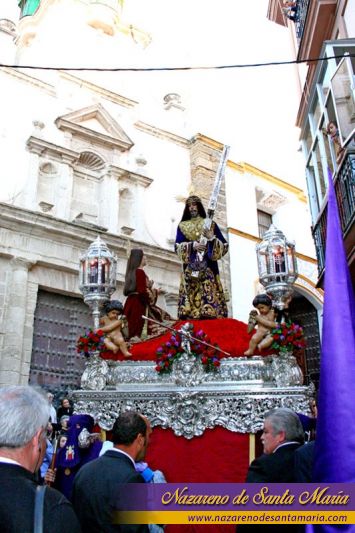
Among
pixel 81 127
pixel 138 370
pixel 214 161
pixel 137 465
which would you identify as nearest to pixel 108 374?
pixel 138 370

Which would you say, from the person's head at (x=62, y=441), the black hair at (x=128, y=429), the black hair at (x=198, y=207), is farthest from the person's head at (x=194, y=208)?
the black hair at (x=128, y=429)

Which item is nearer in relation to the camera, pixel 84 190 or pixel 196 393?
pixel 196 393

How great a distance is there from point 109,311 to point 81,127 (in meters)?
7.77

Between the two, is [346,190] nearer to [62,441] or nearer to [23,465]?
[62,441]

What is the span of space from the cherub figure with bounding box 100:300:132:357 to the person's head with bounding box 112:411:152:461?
2.97 meters

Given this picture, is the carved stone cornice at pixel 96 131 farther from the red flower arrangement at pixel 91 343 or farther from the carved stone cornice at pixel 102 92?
the red flower arrangement at pixel 91 343

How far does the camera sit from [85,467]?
261 centimetres

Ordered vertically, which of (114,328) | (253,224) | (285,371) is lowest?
(285,371)

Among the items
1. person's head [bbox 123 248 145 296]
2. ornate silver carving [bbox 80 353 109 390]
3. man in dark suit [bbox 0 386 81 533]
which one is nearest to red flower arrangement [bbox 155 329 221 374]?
ornate silver carving [bbox 80 353 109 390]

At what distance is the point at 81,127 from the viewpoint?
1253cm

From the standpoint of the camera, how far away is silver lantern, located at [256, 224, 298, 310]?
5898 mm

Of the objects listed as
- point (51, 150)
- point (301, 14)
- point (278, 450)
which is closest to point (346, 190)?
point (278, 450)

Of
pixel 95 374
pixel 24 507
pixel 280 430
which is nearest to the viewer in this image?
pixel 24 507

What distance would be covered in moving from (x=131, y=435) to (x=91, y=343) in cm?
323
